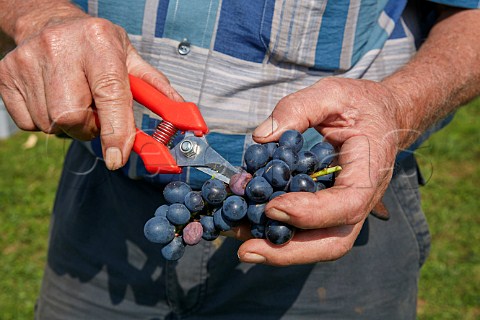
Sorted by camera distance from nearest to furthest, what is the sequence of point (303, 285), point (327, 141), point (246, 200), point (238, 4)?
point (246, 200), point (327, 141), point (238, 4), point (303, 285)

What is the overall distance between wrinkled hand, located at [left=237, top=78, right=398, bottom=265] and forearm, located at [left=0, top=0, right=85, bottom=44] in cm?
52

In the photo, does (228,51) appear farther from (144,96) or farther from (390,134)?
(390,134)

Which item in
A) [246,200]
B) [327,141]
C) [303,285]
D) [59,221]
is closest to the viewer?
[246,200]

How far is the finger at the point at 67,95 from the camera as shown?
1259 millimetres

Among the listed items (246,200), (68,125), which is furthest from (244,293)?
(68,125)

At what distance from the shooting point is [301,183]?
1.17 metres

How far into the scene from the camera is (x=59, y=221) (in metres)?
1.88

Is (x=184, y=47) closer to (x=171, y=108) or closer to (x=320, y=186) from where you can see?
(x=171, y=108)

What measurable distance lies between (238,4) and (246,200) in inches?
19.8

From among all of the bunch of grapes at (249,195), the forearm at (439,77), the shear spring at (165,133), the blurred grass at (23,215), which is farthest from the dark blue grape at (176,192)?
the blurred grass at (23,215)

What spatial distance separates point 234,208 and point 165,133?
0.75ft

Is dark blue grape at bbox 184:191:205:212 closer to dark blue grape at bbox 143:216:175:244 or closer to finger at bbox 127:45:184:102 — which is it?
dark blue grape at bbox 143:216:175:244

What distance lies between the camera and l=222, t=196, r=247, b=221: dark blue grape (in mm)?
1169

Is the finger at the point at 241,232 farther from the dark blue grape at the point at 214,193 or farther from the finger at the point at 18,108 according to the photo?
the finger at the point at 18,108
